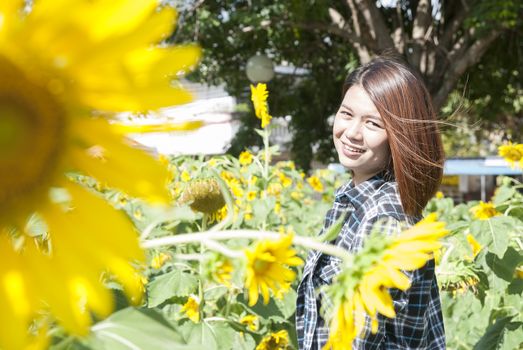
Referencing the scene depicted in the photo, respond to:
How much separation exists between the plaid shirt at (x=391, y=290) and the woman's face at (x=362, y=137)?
3cm

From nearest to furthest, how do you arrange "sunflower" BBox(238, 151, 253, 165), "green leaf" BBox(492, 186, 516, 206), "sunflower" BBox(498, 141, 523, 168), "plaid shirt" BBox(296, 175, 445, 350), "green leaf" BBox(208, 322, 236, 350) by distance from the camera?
"plaid shirt" BBox(296, 175, 445, 350), "green leaf" BBox(208, 322, 236, 350), "green leaf" BBox(492, 186, 516, 206), "sunflower" BBox(498, 141, 523, 168), "sunflower" BBox(238, 151, 253, 165)

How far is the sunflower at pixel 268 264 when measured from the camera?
1.39 feet

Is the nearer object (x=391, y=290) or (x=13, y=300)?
(x=13, y=300)

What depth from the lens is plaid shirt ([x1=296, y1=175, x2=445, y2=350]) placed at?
1029mm

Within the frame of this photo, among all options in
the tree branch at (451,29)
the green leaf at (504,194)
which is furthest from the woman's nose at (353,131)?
the tree branch at (451,29)

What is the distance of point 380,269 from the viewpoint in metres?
0.43

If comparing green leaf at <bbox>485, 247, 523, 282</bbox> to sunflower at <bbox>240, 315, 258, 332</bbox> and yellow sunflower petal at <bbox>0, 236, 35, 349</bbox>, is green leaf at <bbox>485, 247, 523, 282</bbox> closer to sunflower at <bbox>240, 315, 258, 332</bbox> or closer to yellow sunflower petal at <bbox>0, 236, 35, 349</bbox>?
sunflower at <bbox>240, 315, 258, 332</bbox>

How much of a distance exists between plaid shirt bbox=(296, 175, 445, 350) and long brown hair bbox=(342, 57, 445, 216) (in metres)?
0.04

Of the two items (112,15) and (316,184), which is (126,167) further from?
(316,184)

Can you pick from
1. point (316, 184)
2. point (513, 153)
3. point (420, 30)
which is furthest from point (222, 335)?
point (420, 30)

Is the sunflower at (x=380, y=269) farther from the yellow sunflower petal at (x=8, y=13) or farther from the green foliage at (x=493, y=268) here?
the green foliage at (x=493, y=268)

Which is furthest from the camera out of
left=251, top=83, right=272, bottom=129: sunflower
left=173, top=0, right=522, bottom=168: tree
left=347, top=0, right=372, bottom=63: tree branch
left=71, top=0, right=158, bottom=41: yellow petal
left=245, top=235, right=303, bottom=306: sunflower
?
left=347, top=0, right=372, bottom=63: tree branch

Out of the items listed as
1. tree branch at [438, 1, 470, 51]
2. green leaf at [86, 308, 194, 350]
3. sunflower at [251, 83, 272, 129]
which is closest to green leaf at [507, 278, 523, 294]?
sunflower at [251, 83, 272, 129]

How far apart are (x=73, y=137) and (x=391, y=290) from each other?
666 millimetres
